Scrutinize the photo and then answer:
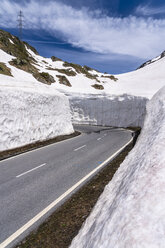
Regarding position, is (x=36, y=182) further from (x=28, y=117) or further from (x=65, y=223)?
(x=28, y=117)

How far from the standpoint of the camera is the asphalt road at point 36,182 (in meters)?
4.72

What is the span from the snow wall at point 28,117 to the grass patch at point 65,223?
789 centimetres

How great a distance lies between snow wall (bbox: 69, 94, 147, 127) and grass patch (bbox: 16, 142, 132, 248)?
75.4 ft

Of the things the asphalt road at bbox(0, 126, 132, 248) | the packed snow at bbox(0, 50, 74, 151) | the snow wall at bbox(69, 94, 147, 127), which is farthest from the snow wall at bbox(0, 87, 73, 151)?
the snow wall at bbox(69, 94, 147, 127)

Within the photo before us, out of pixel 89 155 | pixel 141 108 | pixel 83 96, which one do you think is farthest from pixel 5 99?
pixel 83 96

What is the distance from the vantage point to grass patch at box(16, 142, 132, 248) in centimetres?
391

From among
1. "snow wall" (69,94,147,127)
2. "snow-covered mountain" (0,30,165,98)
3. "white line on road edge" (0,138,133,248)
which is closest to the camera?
"white line on road edge" (0,138,133,248)

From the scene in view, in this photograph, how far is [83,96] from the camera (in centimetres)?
3516

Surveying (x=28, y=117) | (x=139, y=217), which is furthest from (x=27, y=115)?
(x=139, y=217)

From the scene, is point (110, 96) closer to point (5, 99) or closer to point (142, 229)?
point (5, 99)

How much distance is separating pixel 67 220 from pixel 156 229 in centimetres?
305

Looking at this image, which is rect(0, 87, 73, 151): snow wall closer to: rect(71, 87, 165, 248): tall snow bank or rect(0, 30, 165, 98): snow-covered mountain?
rect(0, 30, 165, 98): snow-covered mountain

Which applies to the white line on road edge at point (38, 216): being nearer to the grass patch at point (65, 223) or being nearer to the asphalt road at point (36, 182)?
the asphalt road at point (36, 182)

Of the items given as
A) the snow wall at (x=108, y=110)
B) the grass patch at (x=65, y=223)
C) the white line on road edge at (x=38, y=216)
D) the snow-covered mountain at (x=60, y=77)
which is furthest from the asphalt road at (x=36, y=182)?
the snow wall at (x=108, y=110)
